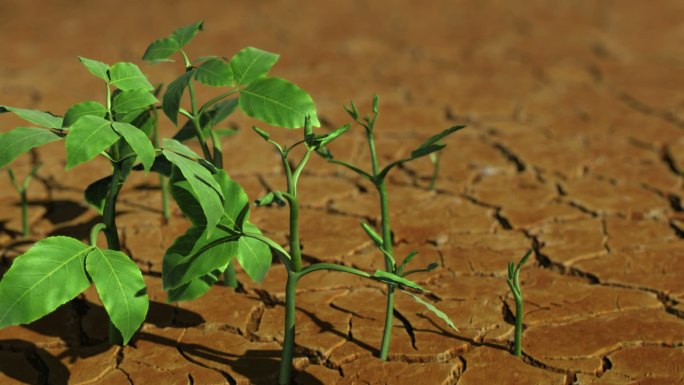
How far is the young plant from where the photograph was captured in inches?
74.0

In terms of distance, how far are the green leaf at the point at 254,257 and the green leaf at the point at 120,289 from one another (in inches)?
8.6

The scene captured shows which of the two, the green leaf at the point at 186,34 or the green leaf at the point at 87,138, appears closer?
the green leaf at the point at 87,138

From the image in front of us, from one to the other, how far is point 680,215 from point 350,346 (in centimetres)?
147

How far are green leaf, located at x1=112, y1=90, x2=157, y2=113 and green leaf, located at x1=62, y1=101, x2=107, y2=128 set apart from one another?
0.10 feet

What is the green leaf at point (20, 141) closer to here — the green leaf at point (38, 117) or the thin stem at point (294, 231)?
the green leaf at point (38, 117)

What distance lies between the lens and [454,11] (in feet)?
19.7

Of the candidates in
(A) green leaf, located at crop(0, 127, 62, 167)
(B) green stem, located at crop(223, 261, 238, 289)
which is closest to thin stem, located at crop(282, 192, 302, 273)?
(A) green leaf, located at crop(0, 127, 62, 167)

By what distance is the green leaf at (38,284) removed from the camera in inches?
76.0

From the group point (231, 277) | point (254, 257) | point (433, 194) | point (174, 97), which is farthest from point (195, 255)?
point (433, 194)

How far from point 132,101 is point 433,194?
169 cm

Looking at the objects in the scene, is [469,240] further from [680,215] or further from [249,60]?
[249,60]

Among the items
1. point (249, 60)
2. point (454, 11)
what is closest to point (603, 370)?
point (249, 60)

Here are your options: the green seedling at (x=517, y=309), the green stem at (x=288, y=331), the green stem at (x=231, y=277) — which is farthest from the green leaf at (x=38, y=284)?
the green seedling at (x=517, y=309)

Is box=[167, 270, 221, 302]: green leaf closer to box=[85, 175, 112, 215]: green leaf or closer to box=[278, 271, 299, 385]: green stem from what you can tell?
box=[278, 271, 299, 385]: green stem
